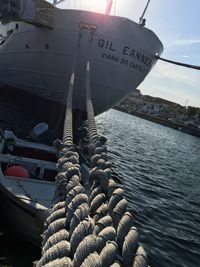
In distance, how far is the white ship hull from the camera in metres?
18.0

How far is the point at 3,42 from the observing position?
81.4 feet

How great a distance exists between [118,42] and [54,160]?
32.1 feet

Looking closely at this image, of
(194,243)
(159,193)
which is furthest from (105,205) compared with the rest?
(159,193)

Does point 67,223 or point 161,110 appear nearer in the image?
point 67,223

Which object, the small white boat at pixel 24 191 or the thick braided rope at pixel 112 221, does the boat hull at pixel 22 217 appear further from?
the thick braided rope at pixel 112 221

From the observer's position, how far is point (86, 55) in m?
17.9

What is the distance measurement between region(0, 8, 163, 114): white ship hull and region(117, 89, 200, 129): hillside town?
9768cm

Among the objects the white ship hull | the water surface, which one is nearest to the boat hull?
the water surface

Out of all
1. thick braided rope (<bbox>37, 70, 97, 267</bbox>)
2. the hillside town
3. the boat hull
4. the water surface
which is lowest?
the hillside town

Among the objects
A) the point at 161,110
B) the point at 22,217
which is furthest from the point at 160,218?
the point at 161,110

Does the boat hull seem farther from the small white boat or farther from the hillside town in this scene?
the hillside town

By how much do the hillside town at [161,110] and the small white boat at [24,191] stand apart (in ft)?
358

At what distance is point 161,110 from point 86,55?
12565cm

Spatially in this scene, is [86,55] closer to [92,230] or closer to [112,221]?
Answer: [112,221]
